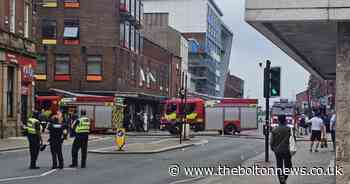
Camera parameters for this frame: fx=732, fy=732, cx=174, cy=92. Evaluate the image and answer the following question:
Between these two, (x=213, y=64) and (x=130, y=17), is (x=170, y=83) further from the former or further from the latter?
(x=213, y=64)

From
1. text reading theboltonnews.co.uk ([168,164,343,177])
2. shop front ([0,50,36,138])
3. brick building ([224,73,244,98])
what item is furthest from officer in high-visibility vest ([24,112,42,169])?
brick building ([224,73,244,98])

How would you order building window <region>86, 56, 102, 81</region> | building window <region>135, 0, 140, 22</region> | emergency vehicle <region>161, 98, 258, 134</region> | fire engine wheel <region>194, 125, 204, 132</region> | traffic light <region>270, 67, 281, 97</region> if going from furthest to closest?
building window <region>135, 0, 140, 22</region>, building window <region>86, 56, 102, 81</region>, fire engine wheel <region>194, 125, 204, 132</region>, emergency vehicle <region>161, 98, 258, 134</region>, traffic light <region>270, 67, 281, 97</region>

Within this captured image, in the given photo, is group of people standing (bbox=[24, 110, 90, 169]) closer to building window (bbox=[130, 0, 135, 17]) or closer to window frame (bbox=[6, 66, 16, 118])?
window frame (bbox=[6, 66, 16, 118])

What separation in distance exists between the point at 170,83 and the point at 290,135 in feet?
251

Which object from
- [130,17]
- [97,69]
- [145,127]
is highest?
[130,17]

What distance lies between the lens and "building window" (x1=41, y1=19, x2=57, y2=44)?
218ft

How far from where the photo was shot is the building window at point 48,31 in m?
66.4

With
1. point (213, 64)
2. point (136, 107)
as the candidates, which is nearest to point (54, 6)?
point (136, 107)

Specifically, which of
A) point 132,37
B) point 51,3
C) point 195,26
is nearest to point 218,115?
point 132,37

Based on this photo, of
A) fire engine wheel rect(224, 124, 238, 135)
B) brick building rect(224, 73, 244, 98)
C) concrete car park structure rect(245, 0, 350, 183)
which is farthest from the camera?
brick building rect(224, 73, 244, 98)

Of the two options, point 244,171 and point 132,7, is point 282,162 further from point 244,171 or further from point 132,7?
point 132,7

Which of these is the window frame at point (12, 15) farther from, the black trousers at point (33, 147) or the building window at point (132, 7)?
the building window at point (132, 7)

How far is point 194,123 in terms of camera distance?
193 ft

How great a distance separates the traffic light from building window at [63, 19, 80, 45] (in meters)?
43.8
